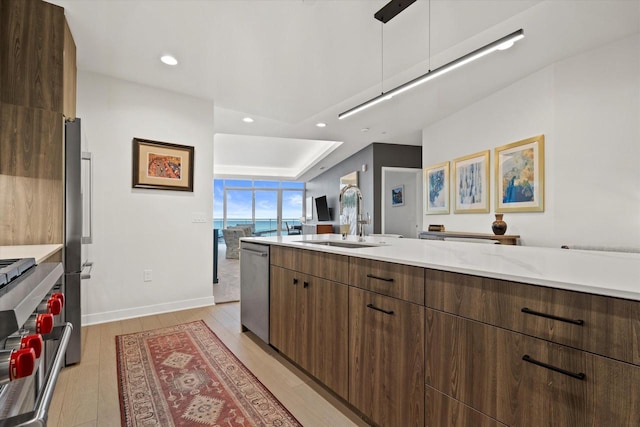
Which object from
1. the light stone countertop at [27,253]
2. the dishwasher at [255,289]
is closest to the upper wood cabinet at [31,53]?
the light stone countertop at [27,253]

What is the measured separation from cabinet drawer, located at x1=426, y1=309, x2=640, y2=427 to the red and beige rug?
89cm

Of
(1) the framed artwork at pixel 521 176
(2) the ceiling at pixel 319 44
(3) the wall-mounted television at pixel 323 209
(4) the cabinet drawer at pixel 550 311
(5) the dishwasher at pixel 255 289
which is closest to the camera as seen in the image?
(4) the cabinet drawer at pixel 550 311

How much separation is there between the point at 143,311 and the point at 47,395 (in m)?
2.78

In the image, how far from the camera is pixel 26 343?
2.05ft

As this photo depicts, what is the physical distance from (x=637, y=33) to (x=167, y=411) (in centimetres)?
472

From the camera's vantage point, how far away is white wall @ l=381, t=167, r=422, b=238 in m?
7.01

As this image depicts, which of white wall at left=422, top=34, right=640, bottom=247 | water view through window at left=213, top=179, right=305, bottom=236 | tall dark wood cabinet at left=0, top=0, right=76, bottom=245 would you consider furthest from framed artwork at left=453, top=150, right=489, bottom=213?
water view through window at left=213, top=179, right=305, bottom=236

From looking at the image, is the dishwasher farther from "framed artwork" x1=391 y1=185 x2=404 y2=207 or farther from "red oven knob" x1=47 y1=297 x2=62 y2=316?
"framed artwork" x1=391 y1=185 x2=404 y2=207

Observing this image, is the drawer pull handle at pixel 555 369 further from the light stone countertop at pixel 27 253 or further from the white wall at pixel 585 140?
the white wall at pixel 585 140

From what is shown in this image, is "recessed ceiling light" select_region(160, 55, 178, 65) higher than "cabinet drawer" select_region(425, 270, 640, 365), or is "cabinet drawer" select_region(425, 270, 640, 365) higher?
"recessed ceiling light" select_region(160, 55, 178, 65)

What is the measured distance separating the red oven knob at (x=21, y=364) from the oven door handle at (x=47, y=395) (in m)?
0.10

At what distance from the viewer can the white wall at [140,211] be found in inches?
117

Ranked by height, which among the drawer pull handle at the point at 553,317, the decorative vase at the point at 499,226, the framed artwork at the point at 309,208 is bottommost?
the drawer pull handle at the point at 553,317

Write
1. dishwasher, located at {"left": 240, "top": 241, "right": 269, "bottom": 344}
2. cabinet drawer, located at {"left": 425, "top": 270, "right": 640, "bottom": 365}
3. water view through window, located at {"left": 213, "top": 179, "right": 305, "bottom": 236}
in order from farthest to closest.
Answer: water view through window, located at {"left": 213, "top": 179, "right": 305, "bottom": 236}, dishwasher, located at {"left": 240, "top": 241, "right": 269, "bottom": 344}, cabinet drawer, located at {"left": 425, "top": 270, "right": 640, "bottom": 365}
